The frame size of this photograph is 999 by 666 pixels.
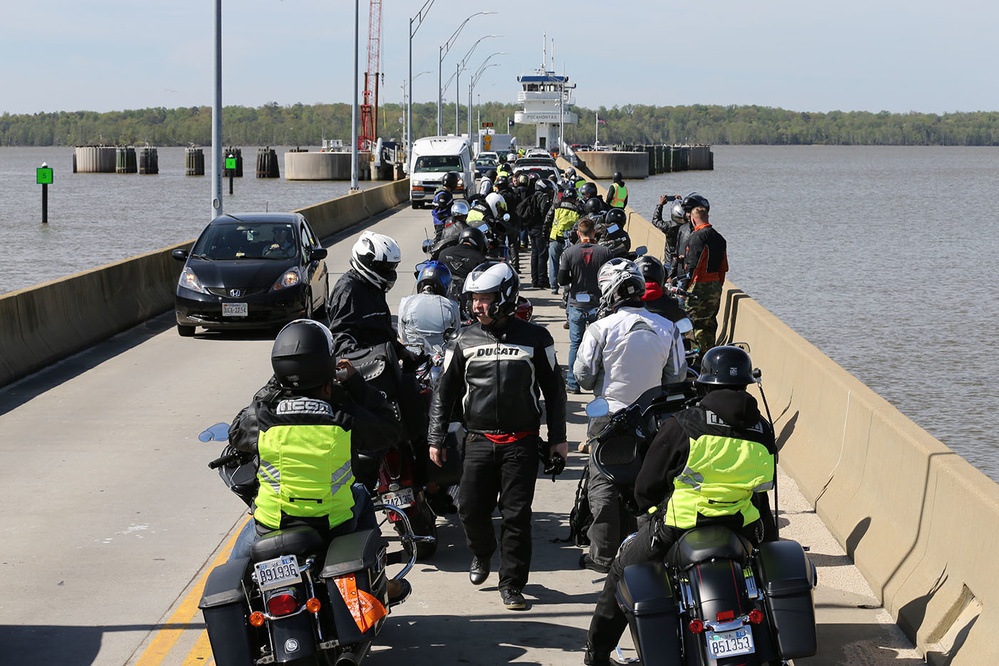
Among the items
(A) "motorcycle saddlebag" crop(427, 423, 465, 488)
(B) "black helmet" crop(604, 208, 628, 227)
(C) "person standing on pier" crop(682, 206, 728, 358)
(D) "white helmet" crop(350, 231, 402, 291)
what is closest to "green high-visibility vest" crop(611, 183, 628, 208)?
(B) "black helmet" crop(604, 208, 628, 227)

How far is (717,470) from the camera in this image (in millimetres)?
5430

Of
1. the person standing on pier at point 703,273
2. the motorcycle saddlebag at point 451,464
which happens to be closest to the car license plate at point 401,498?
the motorcycle saddlebag at point 451,464

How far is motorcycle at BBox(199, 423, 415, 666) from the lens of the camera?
5410mm

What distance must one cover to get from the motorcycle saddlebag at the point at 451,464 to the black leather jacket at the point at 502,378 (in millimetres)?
470

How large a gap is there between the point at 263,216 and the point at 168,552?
41.0 feet

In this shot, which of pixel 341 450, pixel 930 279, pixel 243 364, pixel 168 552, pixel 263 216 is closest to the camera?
pixel 341 450

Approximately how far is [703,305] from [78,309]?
325 inches

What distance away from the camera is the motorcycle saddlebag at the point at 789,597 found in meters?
5.12

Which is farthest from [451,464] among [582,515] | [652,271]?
[652,271]

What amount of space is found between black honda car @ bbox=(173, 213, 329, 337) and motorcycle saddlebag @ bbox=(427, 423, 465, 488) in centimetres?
1054

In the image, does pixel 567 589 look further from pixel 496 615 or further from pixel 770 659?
pixel 770 659

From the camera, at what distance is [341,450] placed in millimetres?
5750

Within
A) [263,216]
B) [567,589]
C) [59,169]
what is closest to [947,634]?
[567,589]

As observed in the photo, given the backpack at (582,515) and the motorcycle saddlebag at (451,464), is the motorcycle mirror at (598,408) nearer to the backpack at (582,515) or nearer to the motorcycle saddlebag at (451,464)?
the motorcycle saddlebag at (451,464)
